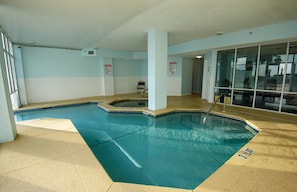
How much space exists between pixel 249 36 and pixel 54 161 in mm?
6108

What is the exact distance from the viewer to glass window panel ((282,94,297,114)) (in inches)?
185

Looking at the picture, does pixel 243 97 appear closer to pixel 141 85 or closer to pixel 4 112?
pixel 141 85

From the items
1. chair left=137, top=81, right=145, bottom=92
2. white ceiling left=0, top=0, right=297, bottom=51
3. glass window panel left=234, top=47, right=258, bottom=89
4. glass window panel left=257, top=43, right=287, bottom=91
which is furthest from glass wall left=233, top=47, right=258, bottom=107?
chair left=137, top=81, right=145, bottom=92

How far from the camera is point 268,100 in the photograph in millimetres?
5250

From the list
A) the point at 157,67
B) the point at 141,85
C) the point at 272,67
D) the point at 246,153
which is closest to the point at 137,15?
the point at 157,67

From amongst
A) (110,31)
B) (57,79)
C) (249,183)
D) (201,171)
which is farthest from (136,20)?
(57,79)

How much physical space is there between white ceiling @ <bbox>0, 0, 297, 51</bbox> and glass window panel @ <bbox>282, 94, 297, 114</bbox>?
7.83ft

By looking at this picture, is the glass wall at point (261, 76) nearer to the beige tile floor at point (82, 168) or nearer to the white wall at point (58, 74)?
the beige tile floor at point (82, 168)

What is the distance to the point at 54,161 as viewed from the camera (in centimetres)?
202

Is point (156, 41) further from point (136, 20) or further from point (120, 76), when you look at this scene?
point (120, 76)

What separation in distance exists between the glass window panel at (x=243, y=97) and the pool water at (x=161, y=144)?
1692 millimetres

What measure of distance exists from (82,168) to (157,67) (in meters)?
3.85

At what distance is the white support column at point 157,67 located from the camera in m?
4.82

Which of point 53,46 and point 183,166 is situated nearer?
point 183,166
